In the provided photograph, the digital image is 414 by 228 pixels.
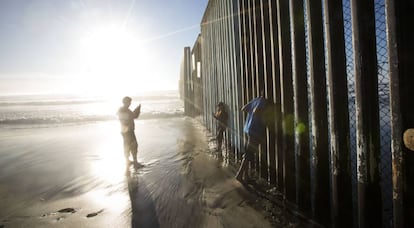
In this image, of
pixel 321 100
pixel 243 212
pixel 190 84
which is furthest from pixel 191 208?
Answer: pixel 190 84

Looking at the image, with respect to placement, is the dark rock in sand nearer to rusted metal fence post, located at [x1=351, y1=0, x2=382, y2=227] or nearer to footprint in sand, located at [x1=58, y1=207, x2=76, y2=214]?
footprint in sand, located at [x1=58, y1=207, x2=76, y2=214]

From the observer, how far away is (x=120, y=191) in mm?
5152

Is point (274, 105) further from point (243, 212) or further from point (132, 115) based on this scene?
point (132, 115)

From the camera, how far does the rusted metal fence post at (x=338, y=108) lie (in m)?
2.77

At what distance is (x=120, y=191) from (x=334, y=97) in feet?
13.1

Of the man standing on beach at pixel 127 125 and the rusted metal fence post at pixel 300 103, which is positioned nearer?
the rusted metal fence post at pixel 300 103

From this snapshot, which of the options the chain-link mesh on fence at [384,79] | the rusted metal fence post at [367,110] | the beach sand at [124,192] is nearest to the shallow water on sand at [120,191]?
the beach sand at [124,192]

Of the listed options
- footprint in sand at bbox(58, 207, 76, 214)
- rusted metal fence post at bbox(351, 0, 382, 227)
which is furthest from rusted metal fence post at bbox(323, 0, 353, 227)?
footprint in sand at bbox(58, 207, 76, 214)

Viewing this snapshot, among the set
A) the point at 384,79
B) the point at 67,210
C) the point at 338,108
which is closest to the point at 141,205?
the point at 67,210

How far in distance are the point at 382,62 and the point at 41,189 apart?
604 centimetres

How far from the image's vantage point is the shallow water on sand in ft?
13.0

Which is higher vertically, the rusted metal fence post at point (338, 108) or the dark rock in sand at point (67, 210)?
the rusted metal fence post at point (338, 108)

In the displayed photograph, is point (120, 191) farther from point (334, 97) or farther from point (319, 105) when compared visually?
point (334, 97)

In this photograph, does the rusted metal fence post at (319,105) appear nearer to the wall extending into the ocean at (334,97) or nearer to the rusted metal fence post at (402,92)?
the wall extending into the ocean at (334,97)
